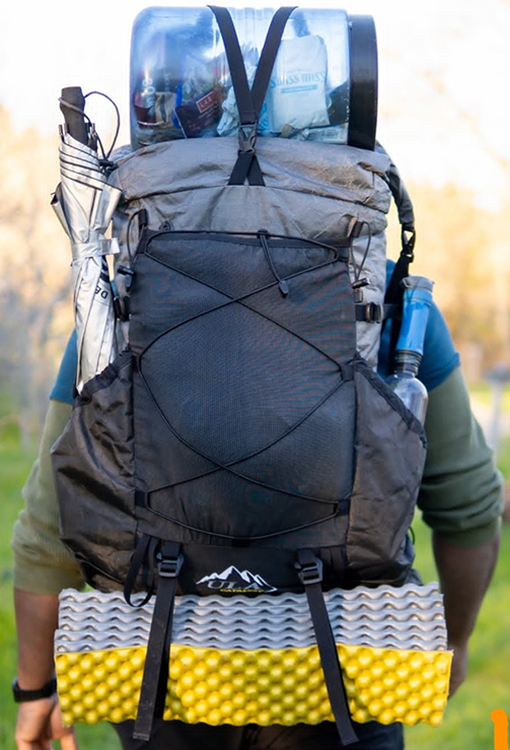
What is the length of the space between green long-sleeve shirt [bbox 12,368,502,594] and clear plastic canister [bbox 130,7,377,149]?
616mm

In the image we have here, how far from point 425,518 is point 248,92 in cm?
108

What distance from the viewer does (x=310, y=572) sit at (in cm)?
162

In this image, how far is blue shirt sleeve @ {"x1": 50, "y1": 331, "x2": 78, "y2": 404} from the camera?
1.92 m

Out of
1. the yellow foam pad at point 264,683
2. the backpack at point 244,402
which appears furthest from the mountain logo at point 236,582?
the yellow foam pad at point 264,683

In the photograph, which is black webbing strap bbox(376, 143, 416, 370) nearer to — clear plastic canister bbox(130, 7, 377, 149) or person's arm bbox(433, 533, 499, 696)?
clear plastic canister bbox(130, 7, 377, 149)

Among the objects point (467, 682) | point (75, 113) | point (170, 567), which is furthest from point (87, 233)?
point (467, 682)

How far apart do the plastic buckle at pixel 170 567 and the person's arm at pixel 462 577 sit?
2.69ft

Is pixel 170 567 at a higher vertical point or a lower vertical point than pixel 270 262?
lower

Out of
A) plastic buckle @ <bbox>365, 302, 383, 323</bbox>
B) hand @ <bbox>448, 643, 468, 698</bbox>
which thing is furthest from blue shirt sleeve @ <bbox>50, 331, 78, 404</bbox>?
hand @ <bbox>448, 643, 468, 698</bbox>

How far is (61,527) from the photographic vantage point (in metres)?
1.75

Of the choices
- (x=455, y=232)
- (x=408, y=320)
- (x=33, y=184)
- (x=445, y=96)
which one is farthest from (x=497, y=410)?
(x=455, y=232)

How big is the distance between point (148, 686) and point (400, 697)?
0.44 m

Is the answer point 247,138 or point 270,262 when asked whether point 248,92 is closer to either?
point 247,138

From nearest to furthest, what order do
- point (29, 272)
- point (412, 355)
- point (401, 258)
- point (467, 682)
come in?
point (412, 355), point (401, 258), point (467, 682), point (29, 272)
